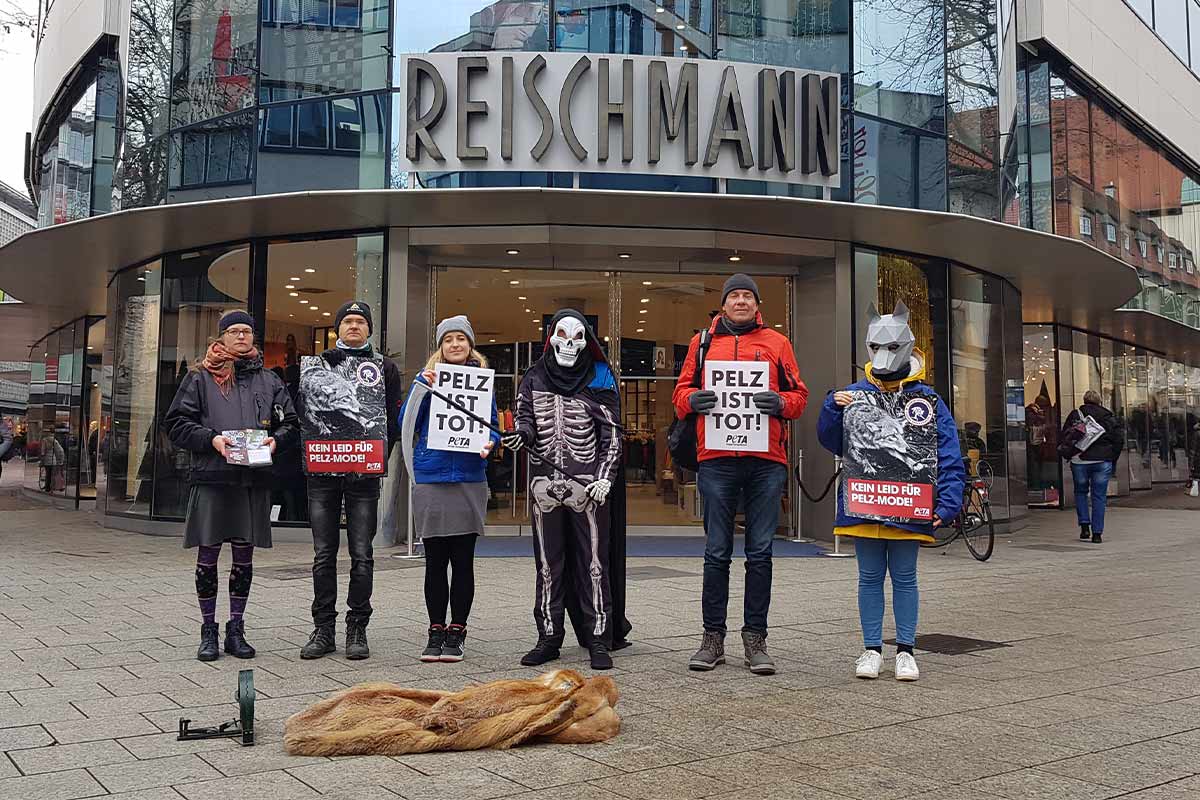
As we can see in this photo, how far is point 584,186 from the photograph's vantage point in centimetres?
1273

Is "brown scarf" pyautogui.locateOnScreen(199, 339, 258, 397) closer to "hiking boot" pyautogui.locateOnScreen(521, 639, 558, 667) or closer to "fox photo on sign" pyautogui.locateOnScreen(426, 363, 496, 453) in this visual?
"fox photo on sign" pyautogui.locateOnScreen(426, 363, 496, 453)

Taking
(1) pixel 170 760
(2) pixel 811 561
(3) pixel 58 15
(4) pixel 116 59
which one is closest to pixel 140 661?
(1) pixel 170 760

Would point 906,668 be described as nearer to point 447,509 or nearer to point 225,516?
point 447,509

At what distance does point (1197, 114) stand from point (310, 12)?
2496cm

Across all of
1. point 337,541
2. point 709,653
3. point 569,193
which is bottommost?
point 709,653

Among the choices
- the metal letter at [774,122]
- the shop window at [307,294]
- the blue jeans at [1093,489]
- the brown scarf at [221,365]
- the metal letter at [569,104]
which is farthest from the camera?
the blue jeans at [1093,489]

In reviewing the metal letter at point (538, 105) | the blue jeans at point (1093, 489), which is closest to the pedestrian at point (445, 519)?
the metal letter at point (538, 105)

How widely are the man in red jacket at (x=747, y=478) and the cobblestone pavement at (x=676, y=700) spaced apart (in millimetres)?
261

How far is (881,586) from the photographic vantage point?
6.15 meters

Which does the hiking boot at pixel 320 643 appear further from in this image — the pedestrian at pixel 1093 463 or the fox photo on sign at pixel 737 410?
the pedestrian at pixel 1093 463

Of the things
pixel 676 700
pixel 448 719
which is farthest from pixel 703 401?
pixel 448 719

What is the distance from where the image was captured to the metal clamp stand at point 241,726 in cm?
450

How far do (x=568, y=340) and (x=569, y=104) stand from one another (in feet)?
22.2

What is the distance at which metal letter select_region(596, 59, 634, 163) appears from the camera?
12391mm
